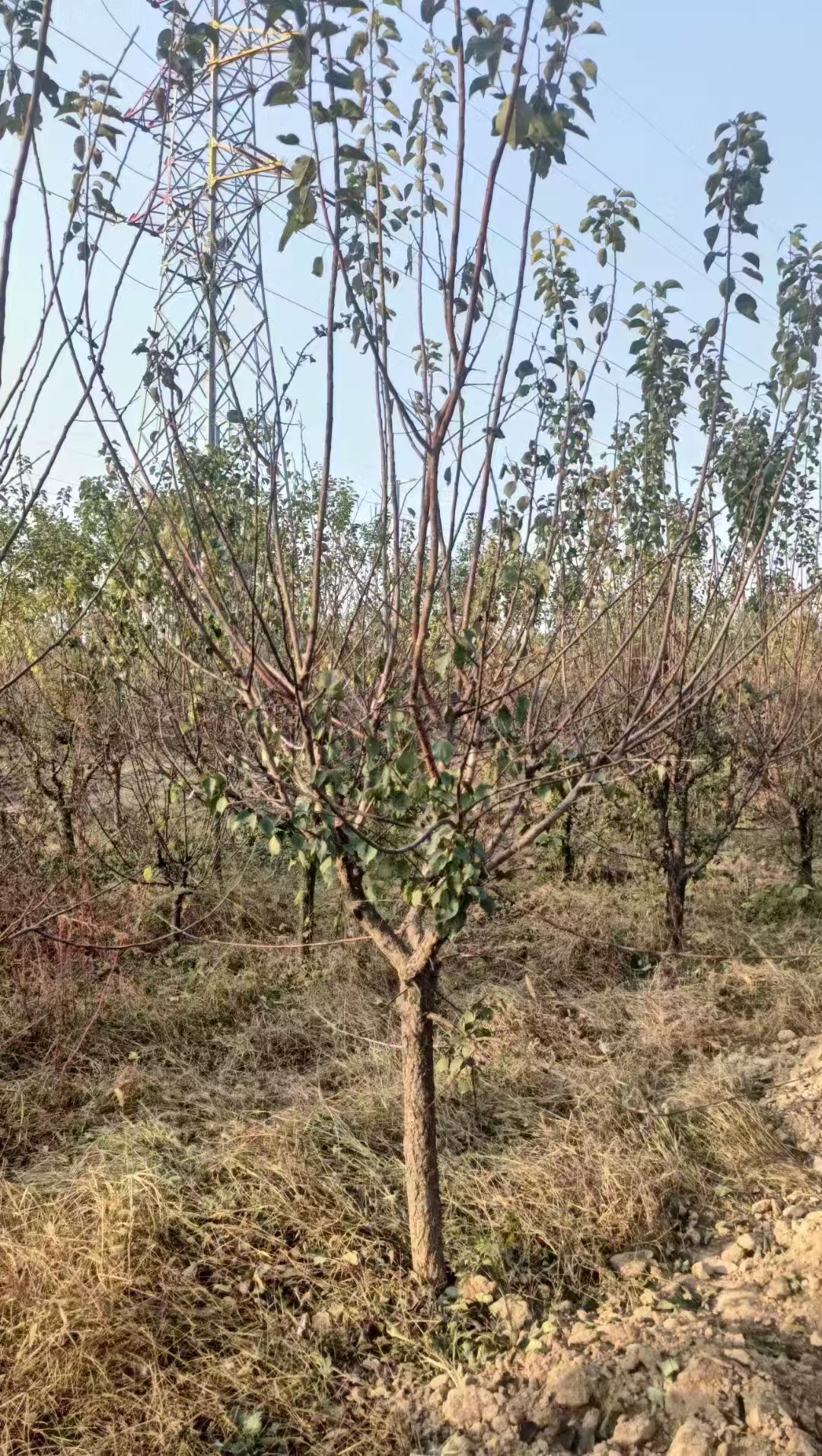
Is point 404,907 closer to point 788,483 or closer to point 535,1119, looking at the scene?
point 535,1119

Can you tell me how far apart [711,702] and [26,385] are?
4.19m

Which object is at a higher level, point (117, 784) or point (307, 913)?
point (117, 784)

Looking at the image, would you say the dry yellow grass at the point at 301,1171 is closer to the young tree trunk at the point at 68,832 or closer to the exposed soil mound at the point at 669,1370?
the exposed soil mound at the point at 669,1370

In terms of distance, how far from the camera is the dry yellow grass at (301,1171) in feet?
7.37

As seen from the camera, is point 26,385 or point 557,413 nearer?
point 26,385

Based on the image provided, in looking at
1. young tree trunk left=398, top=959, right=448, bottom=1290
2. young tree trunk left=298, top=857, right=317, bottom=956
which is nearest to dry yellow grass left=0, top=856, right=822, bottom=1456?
young tree trunk left=398, top=959, right=448, bottom=1290

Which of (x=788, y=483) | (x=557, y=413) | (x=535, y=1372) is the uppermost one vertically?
(x=788, y=483)

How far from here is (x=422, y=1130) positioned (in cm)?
253

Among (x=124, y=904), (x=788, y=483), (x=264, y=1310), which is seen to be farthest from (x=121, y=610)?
(x=788, y=483)

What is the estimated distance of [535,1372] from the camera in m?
2.25

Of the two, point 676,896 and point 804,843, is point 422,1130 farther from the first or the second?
point 804,843

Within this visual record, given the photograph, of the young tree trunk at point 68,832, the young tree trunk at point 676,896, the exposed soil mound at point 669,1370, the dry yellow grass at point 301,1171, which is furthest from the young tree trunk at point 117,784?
the exposed soil mound at point 669,1370

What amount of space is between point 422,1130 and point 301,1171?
Result: 641 mm

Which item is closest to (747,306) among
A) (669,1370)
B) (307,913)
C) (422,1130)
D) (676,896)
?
(422,1130)
